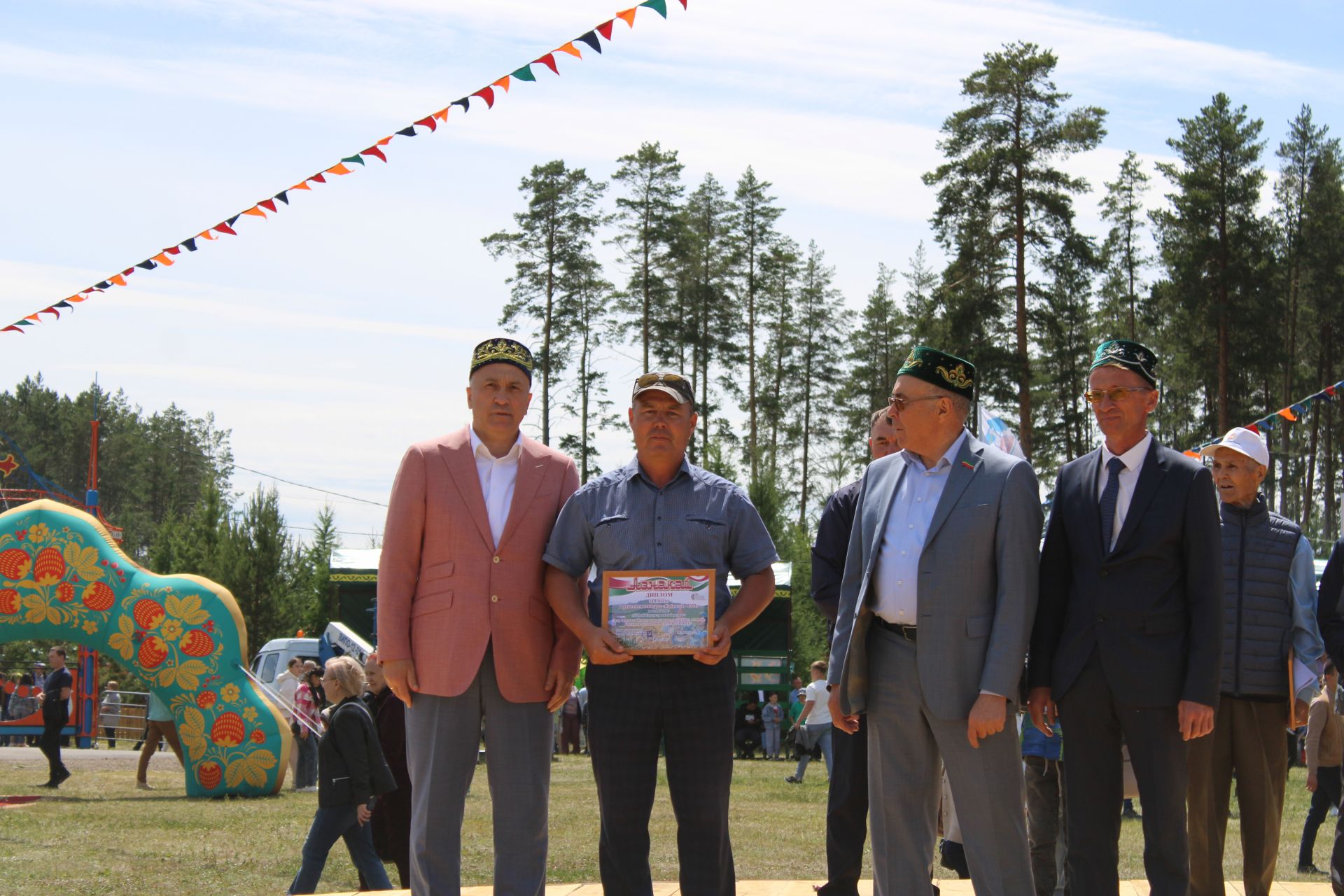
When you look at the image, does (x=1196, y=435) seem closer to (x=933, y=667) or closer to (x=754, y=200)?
(x=754, y=200)

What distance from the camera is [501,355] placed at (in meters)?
4.76

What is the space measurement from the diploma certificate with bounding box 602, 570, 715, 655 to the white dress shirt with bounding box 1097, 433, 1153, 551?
4.36ft

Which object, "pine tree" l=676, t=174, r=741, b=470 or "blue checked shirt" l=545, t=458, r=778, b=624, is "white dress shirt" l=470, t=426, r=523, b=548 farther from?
"pine tree" l=676, t=174, r=741, b=470

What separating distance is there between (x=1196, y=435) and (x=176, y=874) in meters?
32.8

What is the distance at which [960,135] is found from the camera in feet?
101

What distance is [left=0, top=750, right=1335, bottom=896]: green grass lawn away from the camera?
8.89 meters

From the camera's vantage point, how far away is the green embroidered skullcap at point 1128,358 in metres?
4.45

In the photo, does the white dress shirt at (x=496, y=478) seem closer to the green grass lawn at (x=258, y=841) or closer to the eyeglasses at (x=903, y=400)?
the eyeglasses at (x=903, y=400)

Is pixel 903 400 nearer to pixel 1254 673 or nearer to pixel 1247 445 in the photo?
pixel 1247 445

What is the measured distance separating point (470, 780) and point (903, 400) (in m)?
1.97

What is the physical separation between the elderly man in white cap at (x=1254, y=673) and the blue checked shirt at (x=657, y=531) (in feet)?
5.88

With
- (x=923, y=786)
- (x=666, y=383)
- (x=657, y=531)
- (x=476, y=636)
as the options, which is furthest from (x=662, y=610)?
(x=923, y=786)

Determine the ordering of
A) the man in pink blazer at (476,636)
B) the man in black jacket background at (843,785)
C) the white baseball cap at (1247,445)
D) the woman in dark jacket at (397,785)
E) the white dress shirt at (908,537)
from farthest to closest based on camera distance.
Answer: the woman in dark jacket at (397,785)
the white baseball cap at (1247,445)
the man in black jacket background at (843,785)
the man in pink blazer at (476,636)
the white dress shirt at (908,537)

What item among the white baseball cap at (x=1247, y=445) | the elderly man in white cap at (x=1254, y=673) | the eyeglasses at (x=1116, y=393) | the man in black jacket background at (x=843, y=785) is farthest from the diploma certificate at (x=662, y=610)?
the white baseball cap at (x=1247, y=445)
